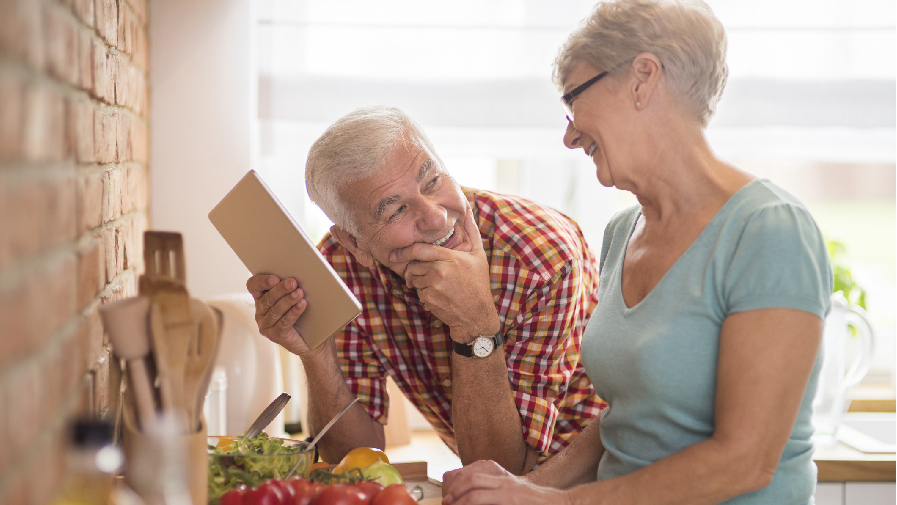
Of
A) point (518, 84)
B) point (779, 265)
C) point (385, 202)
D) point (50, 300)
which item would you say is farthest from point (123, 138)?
point (518, 84)

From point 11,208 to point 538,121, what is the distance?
1.80 metres

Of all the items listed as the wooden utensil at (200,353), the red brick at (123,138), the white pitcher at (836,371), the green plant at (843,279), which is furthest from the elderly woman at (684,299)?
the green plant at (843,279)

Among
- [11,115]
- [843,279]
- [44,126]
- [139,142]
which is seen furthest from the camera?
[843,279]

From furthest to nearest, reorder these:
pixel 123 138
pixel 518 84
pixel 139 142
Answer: pixel 518 84, pixel 139 142, pixel 123 138

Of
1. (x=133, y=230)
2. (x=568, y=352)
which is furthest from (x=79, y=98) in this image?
(x=568, y=352)

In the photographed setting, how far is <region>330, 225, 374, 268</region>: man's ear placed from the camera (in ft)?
4.50

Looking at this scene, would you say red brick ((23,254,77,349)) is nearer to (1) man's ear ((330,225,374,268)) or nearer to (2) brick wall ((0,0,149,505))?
(2) brick wall ((0,0,149,505))

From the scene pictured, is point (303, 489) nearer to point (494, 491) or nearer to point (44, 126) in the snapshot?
point (494, 491)

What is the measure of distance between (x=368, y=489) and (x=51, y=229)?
0.46 meters

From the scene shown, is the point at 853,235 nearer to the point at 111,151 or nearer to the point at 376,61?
the point at 376,61

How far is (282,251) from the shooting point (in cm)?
112

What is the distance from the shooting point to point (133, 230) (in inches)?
55.1

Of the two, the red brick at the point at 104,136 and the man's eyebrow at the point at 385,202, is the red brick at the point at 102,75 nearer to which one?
the red brick at the point at 104,136

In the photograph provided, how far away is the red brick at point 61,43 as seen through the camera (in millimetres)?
662
